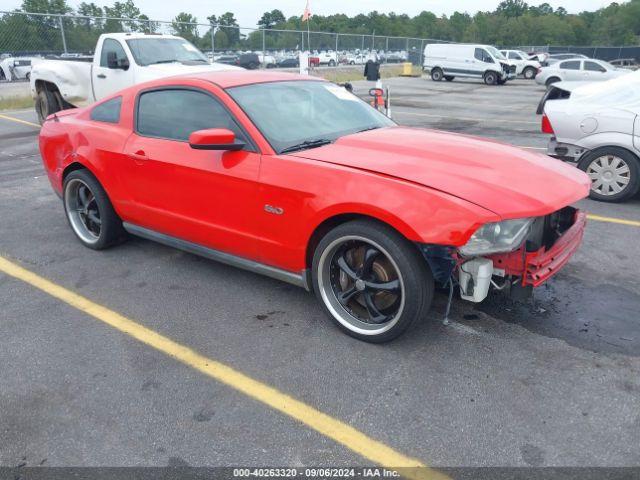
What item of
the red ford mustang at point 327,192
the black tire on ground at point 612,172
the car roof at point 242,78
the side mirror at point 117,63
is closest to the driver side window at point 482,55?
the side mirror at point 117,63

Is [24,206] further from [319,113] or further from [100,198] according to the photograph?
[319,113]

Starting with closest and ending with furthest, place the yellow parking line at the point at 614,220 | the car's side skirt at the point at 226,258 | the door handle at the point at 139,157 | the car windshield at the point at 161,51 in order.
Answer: the car's side skirt at the point at 226,258, the door handle at the point at 139,157, the yellow parking line at the point at 614,220, the car windshield at the point at 161,51

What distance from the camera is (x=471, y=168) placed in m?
3.12

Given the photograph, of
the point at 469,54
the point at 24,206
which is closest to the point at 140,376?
the point at 24,206

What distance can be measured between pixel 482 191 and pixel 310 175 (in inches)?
39.5

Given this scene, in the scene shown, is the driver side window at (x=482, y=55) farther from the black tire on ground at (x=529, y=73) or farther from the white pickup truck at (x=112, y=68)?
the white pickup truck at (x=112, y=68)

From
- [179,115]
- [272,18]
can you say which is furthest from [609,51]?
[272,18]

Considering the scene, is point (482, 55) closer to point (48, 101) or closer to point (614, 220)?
point (48, 101)

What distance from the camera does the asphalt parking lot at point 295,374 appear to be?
2393mm

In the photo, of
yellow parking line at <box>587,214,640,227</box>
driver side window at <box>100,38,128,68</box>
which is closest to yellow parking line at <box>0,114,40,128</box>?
driver side window at <box>100,38,128,68</box>

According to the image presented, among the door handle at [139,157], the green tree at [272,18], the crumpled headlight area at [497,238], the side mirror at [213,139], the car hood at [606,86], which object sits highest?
the green tree at [272,18]

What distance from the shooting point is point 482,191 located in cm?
286

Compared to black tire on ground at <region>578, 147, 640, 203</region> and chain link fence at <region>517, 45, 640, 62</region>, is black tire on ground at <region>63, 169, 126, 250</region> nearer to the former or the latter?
black tire on ground at <region>578, 147, 640, 203</region>

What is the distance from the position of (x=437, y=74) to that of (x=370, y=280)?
1146 inches
